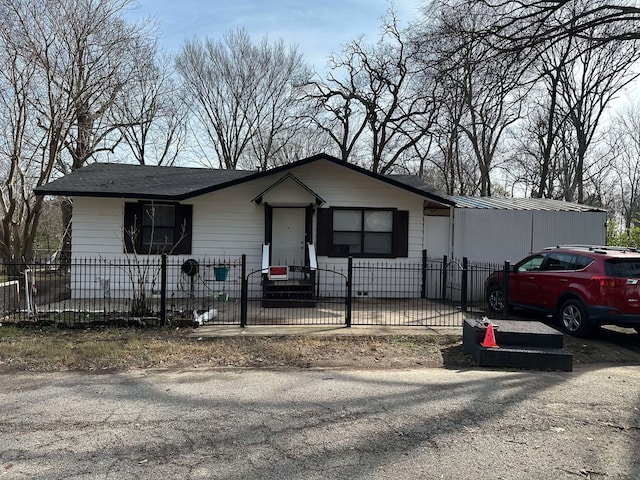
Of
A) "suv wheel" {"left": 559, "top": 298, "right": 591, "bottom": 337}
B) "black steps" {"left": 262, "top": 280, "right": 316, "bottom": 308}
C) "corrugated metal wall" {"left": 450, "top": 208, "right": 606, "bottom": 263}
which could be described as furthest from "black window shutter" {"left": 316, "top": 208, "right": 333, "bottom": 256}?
"suv wheel" {"left": 559, "top": 298, "right": 591, "bottom": 337}

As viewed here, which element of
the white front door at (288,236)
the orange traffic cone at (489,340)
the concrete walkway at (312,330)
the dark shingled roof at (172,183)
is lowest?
the concrete walkway at (312,330)

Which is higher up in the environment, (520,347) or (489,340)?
(489,340)

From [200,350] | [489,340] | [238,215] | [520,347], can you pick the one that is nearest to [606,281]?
[520,347]

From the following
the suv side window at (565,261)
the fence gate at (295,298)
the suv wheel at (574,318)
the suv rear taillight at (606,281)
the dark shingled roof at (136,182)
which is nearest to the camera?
the suv rear taillight at (606,281)

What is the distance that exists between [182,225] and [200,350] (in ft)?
20.6

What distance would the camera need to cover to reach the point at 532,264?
1012 centimetres

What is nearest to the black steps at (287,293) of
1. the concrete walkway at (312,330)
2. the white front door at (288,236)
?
the white front door at (288,236)

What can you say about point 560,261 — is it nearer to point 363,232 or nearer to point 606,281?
point 606,281

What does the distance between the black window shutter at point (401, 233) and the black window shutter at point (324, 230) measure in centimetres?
193

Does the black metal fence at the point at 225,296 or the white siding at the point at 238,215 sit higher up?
the white siding at the point at 238,215

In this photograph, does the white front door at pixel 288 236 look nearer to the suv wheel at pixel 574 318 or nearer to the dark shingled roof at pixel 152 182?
the dark shingled roof at pixel 152 182

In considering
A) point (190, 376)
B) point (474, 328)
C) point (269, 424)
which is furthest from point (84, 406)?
point (474, 328)

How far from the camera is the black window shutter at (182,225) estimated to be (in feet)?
41.7

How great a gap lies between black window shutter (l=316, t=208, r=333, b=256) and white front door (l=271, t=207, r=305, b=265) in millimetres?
526
